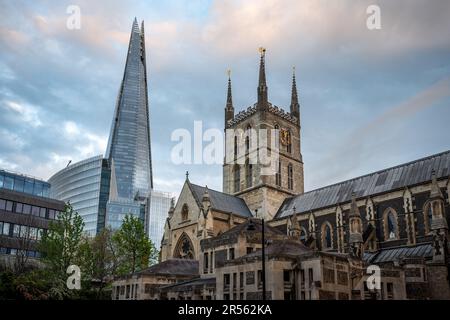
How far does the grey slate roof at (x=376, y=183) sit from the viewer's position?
50.7 metres

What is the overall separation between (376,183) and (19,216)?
53806mm

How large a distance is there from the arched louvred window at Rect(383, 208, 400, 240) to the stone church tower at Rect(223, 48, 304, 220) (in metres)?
19.0

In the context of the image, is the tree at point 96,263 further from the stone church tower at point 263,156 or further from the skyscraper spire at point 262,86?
the skyscraper spire at point 262,86

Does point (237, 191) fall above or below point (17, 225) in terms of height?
above

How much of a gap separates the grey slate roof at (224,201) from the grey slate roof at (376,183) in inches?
206

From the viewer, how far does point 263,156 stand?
229 feet

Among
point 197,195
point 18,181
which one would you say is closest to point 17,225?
point 18,181

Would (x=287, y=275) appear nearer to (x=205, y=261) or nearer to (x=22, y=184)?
(x=205, y=261)

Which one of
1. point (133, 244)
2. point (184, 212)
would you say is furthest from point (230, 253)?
point (133, 244)

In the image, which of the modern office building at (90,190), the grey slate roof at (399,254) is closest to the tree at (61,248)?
the grey slate roof at (399,254)
